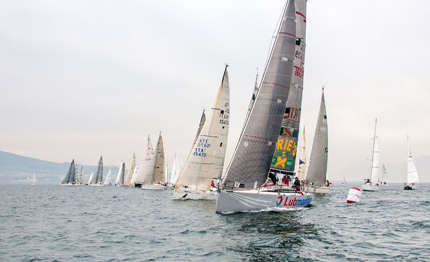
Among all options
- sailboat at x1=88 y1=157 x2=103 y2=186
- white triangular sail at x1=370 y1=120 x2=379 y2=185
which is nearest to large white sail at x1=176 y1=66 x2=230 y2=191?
white triangular sail at x1=370 y1=120 x2=379 y2=185

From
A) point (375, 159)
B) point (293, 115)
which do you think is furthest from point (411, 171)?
point (293, 115)

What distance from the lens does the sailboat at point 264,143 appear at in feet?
62.6

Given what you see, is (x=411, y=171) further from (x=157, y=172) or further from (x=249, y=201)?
(x=249, y=201)

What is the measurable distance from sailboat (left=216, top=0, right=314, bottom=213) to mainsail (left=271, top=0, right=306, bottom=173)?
8.96 ft

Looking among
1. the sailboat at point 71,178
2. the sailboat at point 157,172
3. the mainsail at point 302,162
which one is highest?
the mainsail at point 302,162

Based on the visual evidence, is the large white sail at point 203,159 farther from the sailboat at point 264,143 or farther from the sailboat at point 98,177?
the sailboat at point 98,177

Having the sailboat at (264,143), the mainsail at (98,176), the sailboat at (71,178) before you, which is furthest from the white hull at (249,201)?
the sailboat at (71,178)

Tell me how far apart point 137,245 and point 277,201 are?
10.7m

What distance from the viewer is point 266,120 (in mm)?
20469

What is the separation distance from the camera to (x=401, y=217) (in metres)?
19.0

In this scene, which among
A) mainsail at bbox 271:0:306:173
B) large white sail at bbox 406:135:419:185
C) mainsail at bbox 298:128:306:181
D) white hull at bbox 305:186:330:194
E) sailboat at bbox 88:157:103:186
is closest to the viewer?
mainsail at bbox 271:0:306:173

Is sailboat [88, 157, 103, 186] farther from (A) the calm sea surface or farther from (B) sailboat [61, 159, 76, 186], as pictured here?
(A) the calm sea surface

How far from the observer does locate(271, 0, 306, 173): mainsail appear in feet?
77.0

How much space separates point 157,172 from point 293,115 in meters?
47.5
